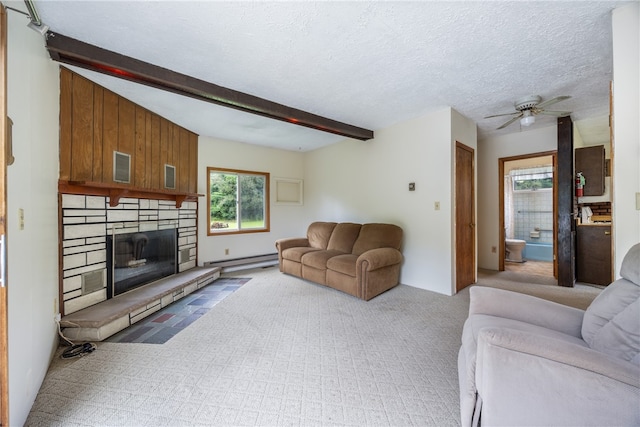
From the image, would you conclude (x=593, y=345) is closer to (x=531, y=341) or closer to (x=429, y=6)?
(x=531, y=341)

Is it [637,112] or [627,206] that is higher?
[637,112]

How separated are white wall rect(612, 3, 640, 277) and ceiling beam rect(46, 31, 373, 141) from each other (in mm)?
2747

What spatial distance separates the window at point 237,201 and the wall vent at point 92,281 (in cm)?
196

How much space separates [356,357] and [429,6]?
2474 mm

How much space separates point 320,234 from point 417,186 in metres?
1.84

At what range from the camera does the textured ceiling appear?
161 cm

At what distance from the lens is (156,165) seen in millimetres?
3461

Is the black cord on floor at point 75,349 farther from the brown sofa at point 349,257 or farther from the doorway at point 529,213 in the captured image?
the doorway at point 529,213

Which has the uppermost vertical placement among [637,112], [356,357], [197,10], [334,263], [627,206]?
[197,10]

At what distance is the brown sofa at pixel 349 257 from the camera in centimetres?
314

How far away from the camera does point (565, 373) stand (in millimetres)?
937

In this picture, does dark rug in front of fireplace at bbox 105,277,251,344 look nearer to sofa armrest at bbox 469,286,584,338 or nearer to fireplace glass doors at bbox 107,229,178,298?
fireplace glass doors at bbox 107,229,178,298

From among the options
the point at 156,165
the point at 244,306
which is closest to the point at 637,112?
the point at 244,306

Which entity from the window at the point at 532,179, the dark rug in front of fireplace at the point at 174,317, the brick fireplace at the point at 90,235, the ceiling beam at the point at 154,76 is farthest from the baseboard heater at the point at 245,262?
Result: the window at the point at 532,179
